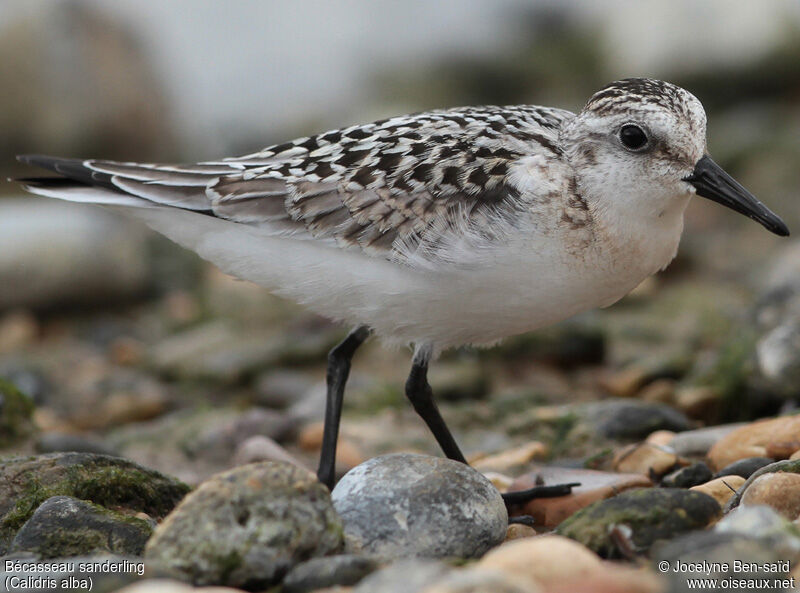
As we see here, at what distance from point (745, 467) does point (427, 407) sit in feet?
5.29

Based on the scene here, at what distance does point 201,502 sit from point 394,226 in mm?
1682

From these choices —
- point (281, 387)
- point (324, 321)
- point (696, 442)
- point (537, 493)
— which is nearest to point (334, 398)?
point (537, 493)

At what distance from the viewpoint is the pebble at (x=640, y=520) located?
366 centimetres

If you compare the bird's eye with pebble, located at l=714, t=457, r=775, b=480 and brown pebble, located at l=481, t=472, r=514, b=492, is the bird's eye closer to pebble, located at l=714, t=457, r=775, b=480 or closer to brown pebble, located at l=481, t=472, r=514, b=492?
pebble, located at l=714, t=457, r=775, b=480

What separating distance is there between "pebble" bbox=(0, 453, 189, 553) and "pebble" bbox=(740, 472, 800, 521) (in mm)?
2529

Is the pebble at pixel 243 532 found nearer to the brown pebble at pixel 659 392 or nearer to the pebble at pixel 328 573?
the pebble at pixel 328 573

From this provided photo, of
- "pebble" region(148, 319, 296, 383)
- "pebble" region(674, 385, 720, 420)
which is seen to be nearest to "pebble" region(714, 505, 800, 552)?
"pebble" region(674, 385, 720, 420)

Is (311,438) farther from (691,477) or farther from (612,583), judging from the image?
(612,583)

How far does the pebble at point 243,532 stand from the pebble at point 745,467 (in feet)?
6.69

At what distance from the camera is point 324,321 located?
875cm

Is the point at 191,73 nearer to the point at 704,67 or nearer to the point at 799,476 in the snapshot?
the point at 704,67

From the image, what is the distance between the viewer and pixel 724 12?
14039 millimetres

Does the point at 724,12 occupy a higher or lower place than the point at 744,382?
higher

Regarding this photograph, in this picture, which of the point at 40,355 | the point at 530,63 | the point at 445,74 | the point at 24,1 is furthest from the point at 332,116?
the point at 40,355
